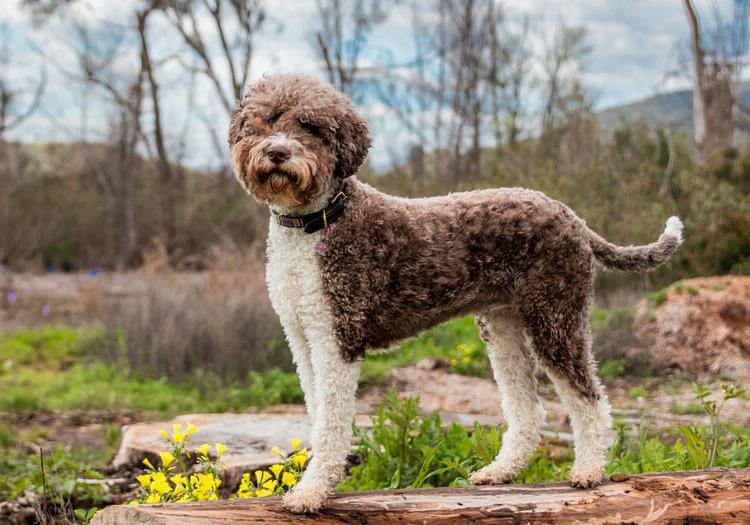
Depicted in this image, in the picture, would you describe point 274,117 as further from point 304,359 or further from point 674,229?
point 674,229

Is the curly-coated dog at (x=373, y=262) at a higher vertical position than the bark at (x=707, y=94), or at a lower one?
lower

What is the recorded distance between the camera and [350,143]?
3084 millimetres

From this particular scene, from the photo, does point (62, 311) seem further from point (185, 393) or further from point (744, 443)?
point (744, 443)

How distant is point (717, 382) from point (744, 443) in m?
3.84

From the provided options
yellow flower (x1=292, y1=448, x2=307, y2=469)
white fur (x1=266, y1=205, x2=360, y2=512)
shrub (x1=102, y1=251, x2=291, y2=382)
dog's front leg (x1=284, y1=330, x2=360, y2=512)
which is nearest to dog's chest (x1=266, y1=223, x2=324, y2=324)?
white fur (x1=266, y1=205, x2=360, y2=512)

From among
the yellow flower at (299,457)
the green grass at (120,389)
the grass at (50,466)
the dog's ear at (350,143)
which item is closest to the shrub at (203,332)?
the green grass at (120,389)

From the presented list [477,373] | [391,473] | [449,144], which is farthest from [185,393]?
[449,144]

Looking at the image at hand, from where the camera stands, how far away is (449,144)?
56.4ft

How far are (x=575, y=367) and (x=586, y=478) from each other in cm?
51

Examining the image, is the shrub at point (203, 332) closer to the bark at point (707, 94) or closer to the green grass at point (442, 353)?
the green grass at point (442, 353)

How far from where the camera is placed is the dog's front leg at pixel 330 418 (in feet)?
10.2

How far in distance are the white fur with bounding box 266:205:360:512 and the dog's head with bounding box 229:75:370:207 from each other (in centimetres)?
24

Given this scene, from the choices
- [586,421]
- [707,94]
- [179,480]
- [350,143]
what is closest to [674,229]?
[586,421]

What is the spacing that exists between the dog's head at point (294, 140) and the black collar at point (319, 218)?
91 millimetres
